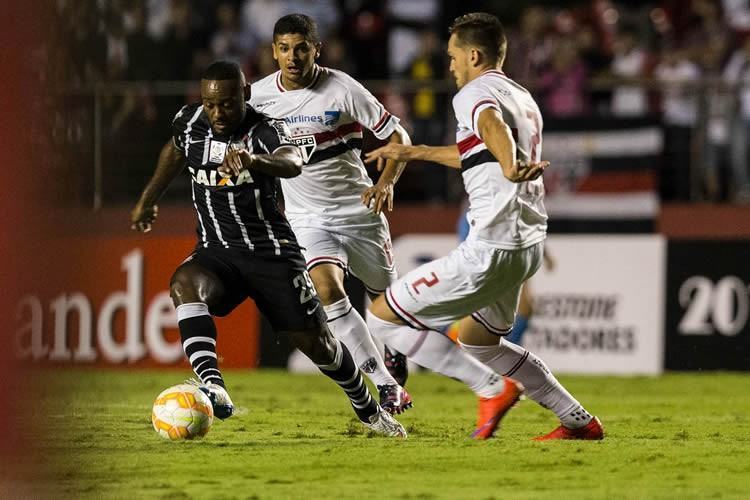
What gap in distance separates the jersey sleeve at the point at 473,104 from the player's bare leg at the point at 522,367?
3.67 feet

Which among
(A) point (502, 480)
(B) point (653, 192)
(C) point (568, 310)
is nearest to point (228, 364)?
(C) point (568, 310)

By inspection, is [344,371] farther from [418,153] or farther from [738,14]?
[738,14]

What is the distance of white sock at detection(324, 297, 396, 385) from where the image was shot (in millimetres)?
8898

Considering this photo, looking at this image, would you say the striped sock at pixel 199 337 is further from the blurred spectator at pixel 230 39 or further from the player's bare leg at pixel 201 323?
the blurred spectator at pixel 230 39

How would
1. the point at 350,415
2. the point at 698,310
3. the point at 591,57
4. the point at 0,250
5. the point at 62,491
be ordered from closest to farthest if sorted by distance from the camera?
the point at 0,250, the point at 62,491, the point at 350,415, the point at 698,310, the point at 591,57

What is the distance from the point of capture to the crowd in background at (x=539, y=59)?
1404 centimetres

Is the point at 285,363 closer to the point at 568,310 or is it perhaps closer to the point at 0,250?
the point at 568,310

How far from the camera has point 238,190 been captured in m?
7.88

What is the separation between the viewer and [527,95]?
25.3ft

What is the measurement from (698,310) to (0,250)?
10778mm

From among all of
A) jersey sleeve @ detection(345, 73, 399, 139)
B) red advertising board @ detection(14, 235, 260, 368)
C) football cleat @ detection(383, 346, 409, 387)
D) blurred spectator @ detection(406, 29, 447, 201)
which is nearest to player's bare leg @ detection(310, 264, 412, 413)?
football cleat @ detection(383, 346, 409, 387)

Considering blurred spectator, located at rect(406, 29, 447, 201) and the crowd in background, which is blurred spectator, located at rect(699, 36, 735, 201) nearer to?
the crowd in background

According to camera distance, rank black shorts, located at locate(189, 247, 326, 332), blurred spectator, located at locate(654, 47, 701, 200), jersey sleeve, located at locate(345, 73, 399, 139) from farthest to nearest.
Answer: blurred spectator, located at locate(654, 47, 701, 200)
jersey sleeve, located at locate(345, 73, 399, 139)
black shorts, located at locate(189, 247, 326, 332)

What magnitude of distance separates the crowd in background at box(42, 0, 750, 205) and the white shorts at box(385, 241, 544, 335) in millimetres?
5960
